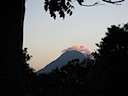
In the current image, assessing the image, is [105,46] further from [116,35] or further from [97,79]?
[97,79]

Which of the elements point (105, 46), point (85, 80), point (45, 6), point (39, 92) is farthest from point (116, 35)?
point (45, 6)

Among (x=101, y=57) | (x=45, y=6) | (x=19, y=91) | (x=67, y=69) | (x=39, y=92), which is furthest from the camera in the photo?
(x=67, y=69)

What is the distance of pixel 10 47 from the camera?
156 inches

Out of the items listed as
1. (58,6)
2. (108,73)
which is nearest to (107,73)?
(108,73)

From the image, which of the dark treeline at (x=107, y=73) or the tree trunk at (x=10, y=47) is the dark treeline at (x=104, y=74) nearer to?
the dark treeline at (x=107, y=73)

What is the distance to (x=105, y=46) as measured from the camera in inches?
2283

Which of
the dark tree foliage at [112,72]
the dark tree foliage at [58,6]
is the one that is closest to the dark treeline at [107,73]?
the dark tree foliage at [112,72]

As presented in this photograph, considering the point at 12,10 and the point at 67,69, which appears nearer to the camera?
the point at 12,10

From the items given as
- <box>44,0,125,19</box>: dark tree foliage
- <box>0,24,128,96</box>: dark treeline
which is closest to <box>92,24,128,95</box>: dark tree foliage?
<box>0,24,128,96</box>: dark treeline

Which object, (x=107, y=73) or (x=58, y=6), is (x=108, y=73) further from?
(x=58, y=6)

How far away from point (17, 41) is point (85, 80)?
54.9 meters

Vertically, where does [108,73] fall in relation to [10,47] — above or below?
above

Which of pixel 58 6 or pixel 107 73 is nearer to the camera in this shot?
pixel 58 6

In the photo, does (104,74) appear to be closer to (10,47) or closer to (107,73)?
(107,73)
